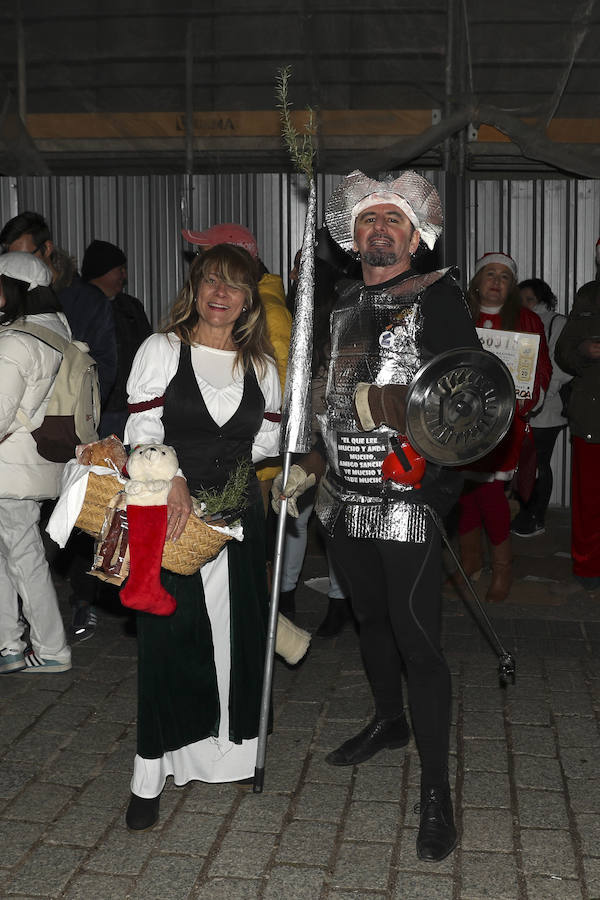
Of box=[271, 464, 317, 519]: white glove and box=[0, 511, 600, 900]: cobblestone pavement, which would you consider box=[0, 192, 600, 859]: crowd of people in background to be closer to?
box=[271, 464, 317, 519]: white glove

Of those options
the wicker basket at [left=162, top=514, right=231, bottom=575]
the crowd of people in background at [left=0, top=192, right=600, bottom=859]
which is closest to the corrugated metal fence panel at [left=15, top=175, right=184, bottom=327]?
the crowd of people in background at [left=0, top=192, right=600, bottom=859]

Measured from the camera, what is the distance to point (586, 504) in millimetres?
6930

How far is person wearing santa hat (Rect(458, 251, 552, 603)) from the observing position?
261 inches

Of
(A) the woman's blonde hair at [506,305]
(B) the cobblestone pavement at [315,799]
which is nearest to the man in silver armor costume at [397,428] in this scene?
(B) the cobblestone pavement at [315,799]

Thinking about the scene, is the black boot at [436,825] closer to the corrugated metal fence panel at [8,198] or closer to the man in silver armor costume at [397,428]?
the man in silver armor costume at [397,428]

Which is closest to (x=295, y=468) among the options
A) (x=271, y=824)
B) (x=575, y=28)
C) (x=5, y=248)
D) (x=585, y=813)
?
(x=271, y=824)

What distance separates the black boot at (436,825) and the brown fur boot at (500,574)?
3.07 m

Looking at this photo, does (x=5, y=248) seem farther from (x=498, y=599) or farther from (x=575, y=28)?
(x=575, y=28)

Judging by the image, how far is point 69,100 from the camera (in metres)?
9.25

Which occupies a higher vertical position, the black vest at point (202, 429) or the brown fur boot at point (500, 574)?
the black vest at point (202, 429)

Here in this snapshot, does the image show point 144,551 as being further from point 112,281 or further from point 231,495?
point 112,281

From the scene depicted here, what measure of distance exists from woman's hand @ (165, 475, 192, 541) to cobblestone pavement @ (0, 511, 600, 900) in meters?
1.12

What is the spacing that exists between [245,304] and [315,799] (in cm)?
191

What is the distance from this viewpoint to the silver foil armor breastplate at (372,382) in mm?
3697
